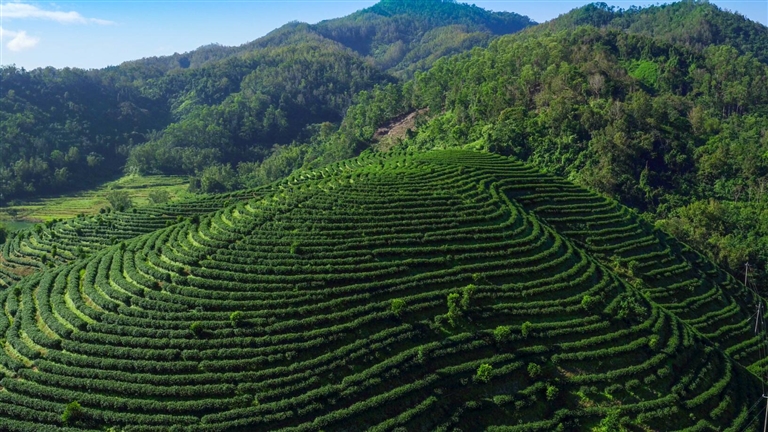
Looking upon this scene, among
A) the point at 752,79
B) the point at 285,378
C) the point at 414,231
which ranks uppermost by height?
the point at 752,79

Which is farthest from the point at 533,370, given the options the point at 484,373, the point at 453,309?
the point at 453,309

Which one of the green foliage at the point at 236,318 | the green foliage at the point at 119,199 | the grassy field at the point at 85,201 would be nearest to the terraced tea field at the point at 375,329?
the green foliage at the point at 236,318

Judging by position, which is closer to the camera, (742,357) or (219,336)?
(219,336)

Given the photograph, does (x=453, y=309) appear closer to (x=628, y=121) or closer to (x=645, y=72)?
(x=628, y=121)

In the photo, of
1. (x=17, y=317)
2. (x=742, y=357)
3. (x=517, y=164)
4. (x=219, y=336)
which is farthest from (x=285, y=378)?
(x=517, y=164)

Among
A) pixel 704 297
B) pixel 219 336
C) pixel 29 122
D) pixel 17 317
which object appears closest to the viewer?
pixel 219 336

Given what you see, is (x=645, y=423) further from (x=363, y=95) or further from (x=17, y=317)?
(x=363, y=95)

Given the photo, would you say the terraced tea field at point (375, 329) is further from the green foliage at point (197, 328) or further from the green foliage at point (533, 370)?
the green foliage at point (533, 370)
